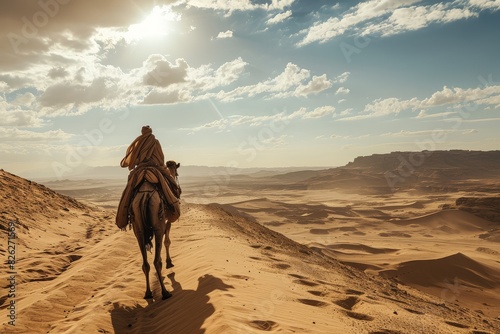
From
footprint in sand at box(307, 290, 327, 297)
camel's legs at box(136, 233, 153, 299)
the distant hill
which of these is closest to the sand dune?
the distant hill

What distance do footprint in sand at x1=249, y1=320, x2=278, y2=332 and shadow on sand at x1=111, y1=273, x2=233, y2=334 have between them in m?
0.75

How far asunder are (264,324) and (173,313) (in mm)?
1950

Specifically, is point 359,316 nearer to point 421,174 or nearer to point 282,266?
point 282,266

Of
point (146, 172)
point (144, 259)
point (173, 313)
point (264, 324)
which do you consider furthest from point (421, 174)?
point (264, 324)

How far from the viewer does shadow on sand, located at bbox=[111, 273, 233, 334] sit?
17.3 ft

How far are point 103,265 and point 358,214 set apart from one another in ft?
163

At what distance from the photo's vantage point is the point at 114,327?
5602 mm

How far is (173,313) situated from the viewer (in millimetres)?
5957

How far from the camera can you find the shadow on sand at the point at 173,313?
208 inches

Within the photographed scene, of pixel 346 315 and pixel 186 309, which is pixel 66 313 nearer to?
pixel 186 309

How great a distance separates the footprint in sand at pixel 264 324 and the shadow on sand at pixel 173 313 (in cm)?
75

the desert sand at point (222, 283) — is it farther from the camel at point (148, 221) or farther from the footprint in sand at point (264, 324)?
the camel at point (148, 221)

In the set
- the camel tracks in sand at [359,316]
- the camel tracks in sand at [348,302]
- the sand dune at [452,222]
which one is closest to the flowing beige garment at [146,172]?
the camel tracks in sand at [348,302]

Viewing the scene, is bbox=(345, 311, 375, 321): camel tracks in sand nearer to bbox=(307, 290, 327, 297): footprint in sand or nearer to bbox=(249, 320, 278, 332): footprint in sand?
bbox=(307, 290, 327, 297): footprint in sand
